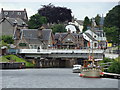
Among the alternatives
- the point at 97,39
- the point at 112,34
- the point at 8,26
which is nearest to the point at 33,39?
the point at 8,26

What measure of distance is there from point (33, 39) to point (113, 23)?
39.5m

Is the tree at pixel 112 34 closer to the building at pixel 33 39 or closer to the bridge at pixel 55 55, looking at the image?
the building at pixel 33 39

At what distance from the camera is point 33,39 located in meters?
150

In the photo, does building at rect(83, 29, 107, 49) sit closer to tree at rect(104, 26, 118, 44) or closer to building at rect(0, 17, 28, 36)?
tree at rect(104, 26, 118, 44)

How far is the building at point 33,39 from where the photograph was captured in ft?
482

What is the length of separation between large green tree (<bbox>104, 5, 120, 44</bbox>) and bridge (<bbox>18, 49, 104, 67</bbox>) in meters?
29.8

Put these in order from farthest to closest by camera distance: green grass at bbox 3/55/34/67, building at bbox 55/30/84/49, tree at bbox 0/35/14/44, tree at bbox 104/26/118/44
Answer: tree at bbox 104/26/118/44
building at bbox 55/30/84/49
tree at bbox 0/35/14/44
green grass at bbox 3/55/34/67

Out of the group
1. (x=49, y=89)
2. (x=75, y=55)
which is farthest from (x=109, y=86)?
(x=75, y=55)

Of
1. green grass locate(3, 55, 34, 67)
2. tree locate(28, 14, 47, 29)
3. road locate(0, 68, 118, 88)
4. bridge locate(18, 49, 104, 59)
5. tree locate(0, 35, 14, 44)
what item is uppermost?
tree locate(28, 14, 47, 29)

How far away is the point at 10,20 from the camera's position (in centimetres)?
16388

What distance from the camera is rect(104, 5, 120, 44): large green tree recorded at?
552 feet

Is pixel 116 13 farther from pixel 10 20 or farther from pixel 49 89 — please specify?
pixel 49 89

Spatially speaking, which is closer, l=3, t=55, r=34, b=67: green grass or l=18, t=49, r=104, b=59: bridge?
l=18, t=49, r=104, b=59: bridge

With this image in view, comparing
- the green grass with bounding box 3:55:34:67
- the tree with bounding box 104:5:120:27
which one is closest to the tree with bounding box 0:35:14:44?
the green grass with bounding box 3:55:34:67
